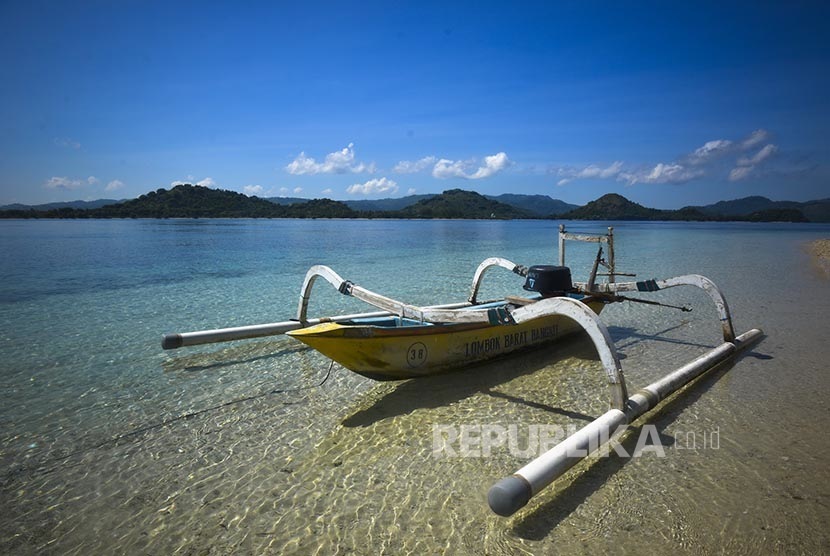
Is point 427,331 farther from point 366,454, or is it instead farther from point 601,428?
point 601,428

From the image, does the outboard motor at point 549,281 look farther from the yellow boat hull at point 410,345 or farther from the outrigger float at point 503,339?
the yellow boat hull at point 410,345

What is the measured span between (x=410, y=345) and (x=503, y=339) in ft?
6.30

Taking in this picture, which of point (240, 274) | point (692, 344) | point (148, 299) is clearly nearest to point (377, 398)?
point (692, 344)

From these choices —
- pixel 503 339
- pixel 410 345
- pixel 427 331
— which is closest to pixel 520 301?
pixel 503 339

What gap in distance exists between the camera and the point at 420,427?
16.3 feet

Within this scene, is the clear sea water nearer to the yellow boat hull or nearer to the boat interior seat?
the yellow boat hull

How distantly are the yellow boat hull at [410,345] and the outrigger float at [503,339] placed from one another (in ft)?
0.04

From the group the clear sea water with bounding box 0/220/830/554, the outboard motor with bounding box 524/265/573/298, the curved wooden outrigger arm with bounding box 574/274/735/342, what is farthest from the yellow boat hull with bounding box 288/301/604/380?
the curved wooden outrigger arm with bounding box 574/274/735/342

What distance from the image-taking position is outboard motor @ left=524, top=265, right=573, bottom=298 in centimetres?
773

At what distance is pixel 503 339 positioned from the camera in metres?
6.82

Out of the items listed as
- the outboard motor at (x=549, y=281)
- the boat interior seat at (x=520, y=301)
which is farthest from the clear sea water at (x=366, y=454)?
the outboard motor at (x=549, y=281)

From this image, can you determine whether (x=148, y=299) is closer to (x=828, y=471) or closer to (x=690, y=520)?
(x=690, y=520)

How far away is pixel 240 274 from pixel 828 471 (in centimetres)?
1948

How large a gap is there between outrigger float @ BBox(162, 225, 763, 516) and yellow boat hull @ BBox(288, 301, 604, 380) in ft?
0.04
